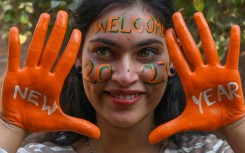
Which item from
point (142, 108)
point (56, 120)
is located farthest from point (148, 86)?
point (56, 120)

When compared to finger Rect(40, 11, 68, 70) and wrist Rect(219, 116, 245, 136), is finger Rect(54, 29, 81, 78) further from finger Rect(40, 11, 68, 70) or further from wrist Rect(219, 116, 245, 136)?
wrist Rect(219, 116, 245, 136)

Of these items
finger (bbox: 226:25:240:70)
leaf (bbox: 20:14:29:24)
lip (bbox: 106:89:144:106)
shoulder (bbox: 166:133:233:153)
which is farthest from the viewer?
leaf (bbox: 20:14:29:24)

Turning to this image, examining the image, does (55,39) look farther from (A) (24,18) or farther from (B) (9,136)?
(A) (24,18)

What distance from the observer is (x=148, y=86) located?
1719mm

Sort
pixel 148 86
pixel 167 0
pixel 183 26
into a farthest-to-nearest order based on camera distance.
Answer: pixel 167 0, pixel 148 86, pixel 183 26

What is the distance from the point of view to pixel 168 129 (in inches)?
62.5

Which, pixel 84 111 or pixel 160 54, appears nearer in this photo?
pixel 160 54

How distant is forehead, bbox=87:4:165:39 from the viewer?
172 cm

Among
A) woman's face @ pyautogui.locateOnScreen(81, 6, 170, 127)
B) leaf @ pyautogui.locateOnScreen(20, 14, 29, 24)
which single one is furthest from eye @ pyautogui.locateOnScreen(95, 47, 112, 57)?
leaf @ pyautogui.locateOnScreen(20, 14, 29, 24)

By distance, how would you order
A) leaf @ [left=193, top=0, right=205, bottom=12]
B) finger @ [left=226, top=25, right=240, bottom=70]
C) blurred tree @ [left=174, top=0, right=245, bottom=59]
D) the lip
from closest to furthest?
1. finger @ [left=226, top=25, right=240, bottom=70]
2. the lip
3. leaf @ [left=193, top=0, right=205, bottom=12]
4. blurred tree @ [left=174, top=0, right=245, bottom=59]

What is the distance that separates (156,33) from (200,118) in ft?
1.11

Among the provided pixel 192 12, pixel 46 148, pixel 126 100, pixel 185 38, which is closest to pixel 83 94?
pixel 46 148

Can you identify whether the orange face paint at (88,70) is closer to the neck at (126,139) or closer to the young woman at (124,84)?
the young woman at (124,84)

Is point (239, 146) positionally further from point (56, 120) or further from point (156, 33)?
point (56, 120)
